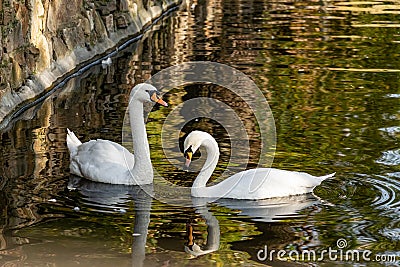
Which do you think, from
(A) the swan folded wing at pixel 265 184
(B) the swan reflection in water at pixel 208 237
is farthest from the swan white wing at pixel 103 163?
(B) the swan reflection in water at pixel 208 237

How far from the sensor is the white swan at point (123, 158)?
9930mm

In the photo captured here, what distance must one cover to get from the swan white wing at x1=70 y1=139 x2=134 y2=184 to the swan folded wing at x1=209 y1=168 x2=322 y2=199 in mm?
1252

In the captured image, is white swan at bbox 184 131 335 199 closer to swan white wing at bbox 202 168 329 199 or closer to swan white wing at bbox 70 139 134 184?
swan white wing at bbox 202 168 329 199

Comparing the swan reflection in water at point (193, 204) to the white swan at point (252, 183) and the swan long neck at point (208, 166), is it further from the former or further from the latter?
the swan long neck at point (208, 166)

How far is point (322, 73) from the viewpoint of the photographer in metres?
16.3

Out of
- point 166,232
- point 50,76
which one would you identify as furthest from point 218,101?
point 166,232

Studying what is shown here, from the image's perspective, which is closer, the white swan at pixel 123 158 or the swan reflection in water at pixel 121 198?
the swan reflection in water at pixel 121 198

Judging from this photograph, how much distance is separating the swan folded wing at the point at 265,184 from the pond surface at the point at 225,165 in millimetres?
95

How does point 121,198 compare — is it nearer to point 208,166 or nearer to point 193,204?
point 193,204

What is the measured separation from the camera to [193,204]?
9.04 metres

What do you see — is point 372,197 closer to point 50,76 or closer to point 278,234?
point 278,234

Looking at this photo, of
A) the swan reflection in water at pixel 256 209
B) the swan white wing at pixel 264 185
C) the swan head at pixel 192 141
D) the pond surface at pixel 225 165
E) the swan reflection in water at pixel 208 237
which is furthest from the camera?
the swan head at pixel 192 141

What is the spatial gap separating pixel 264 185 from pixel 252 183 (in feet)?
0.37

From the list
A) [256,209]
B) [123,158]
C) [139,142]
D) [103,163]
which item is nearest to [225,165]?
[139,142]
